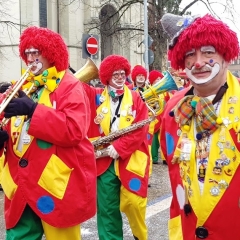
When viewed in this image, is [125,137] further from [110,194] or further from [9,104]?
[9,104]

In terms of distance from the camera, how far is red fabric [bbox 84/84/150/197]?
4.52 meters

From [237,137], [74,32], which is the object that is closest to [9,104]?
[237,137]

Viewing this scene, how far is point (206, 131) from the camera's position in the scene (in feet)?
8.32

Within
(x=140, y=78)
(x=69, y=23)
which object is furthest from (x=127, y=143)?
(x=69, y=23)

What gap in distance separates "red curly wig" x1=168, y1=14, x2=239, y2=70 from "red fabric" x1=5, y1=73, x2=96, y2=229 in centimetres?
86

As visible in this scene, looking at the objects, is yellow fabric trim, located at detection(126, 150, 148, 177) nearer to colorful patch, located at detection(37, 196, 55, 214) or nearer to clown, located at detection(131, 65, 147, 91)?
colorful patch, located at detection(37, 196, 55, 214)

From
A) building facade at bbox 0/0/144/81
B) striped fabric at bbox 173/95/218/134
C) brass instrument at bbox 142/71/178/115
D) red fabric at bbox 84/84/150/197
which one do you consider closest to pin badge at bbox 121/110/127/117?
red fabric at bbox 84/84/150/197

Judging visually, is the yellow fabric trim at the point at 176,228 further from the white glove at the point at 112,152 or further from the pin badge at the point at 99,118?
the pin badge at the point at 99,118

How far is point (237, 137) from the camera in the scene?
244cm

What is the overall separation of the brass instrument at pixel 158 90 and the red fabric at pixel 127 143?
1.25 feet

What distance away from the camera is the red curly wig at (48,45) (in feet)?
10.7

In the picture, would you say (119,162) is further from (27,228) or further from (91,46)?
(91,46)

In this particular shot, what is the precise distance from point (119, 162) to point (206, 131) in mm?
2123

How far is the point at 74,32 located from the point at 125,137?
25.0 meters
